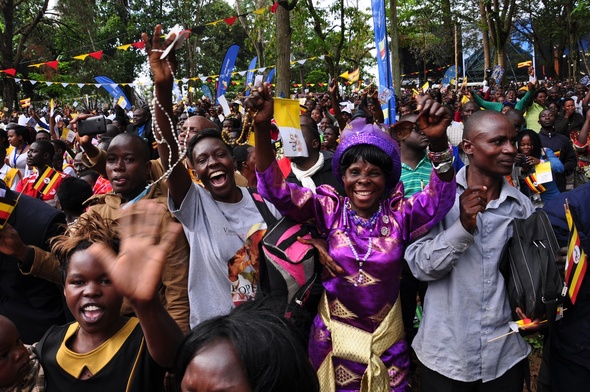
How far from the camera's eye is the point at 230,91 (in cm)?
3312

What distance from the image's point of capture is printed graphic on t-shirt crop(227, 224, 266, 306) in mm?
2693

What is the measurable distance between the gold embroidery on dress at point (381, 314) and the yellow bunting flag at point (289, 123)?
0.93 m

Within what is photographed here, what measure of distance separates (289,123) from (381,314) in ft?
3.61

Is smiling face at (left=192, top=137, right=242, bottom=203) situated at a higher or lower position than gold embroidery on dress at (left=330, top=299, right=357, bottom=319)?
higher

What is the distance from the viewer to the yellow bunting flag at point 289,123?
2.86m

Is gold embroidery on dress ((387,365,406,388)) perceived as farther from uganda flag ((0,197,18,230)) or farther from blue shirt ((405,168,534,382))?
uganda flag ((0,197,18,230))

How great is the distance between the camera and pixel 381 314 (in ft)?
8.39

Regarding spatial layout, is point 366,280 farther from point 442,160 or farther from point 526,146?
point 526,146

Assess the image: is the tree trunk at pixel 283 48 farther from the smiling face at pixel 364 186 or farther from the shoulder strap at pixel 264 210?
the smiling face at pixel 364 186

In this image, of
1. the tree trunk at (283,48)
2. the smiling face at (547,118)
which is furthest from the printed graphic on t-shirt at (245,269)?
the tree trunk at (283,48)

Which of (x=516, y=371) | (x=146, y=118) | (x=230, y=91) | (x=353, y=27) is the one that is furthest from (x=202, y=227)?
(x=230, y=91)

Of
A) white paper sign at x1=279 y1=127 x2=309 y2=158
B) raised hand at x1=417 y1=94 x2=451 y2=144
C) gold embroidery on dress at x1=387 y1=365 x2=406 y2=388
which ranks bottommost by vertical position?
gold embroidery on dress at x1=387 y1=365 x2=406 y2=388

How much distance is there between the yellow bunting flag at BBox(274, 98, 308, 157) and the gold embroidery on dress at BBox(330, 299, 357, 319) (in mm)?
836

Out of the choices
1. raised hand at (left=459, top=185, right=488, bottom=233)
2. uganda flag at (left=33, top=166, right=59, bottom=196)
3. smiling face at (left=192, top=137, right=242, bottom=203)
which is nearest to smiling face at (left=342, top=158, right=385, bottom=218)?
raised hand at (left=459, top=185, right=488, bottom=233)
